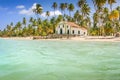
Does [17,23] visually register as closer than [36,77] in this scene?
No

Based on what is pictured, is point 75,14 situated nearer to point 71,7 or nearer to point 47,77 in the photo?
point 71,7

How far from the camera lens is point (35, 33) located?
377ft

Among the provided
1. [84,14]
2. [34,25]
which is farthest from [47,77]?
[34,25]

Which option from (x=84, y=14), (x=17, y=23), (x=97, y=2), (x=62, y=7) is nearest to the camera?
(x=97, y=2)

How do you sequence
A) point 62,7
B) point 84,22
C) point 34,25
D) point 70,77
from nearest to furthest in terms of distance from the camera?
point 70,77 < point 84,22 < point 62,7 < point 34,25

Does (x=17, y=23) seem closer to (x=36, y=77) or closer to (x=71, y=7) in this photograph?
(x=71, y=7)

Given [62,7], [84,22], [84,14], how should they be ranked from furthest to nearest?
[62,7], [84,22], [84,14]

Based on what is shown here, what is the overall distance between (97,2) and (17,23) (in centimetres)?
7824

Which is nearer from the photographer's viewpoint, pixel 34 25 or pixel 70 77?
pixel 70 77

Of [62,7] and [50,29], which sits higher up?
[62,7]

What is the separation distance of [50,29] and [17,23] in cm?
4726

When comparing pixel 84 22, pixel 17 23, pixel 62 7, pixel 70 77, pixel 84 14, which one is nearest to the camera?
pixel 70 77

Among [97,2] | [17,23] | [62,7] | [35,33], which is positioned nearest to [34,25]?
[35,33]

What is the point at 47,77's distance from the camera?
1080 centimetres
